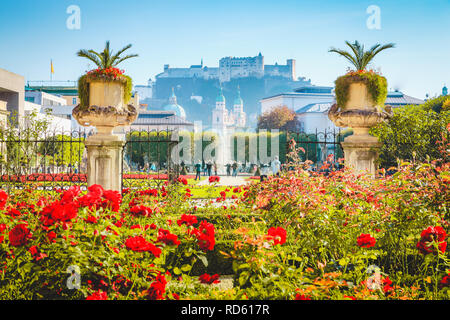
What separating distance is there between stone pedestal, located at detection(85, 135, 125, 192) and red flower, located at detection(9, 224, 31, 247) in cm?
466

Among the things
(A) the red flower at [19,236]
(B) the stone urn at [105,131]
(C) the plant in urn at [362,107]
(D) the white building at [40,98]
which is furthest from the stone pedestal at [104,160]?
(D) the white building at [40,98]

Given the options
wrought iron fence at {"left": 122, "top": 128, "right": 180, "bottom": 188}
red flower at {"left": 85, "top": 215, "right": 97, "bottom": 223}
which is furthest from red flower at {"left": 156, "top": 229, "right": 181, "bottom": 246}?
wrought iron fence at {"left": 122, "top": 128, "right": 180, "bottom": 188}

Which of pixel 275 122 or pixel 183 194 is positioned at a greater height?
pixel 275 122

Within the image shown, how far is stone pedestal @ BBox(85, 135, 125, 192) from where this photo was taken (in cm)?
758

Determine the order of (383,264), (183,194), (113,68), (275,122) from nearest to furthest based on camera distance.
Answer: (383,264)
(183,194)
(113,68)
(275,122)

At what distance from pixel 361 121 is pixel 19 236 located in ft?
20.9

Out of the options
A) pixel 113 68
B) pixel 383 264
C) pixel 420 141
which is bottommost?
pixel 383 264

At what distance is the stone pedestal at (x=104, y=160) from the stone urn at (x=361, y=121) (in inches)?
165

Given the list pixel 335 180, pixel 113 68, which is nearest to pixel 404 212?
pixel 335 180

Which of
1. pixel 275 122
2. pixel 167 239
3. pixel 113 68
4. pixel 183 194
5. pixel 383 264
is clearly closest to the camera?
pixel 167 239

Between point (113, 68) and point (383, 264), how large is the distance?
5.95m

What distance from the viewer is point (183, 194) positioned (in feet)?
23.1
